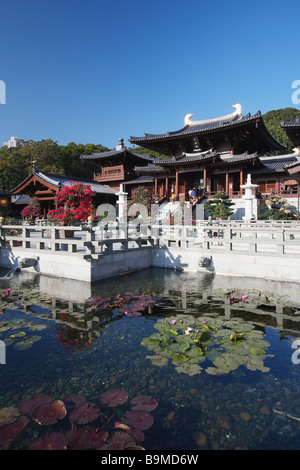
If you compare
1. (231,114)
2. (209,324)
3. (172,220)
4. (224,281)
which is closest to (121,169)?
(231,114)

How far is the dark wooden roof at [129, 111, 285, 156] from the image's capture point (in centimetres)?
2326

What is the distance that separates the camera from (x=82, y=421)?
3000 mm

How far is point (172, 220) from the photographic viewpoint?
1688cm

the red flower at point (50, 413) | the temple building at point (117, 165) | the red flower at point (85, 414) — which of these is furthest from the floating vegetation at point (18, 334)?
the temple building at point (117, 165)

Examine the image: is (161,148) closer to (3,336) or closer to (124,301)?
(124,301)

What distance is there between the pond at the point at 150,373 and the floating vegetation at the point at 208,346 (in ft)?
0.06

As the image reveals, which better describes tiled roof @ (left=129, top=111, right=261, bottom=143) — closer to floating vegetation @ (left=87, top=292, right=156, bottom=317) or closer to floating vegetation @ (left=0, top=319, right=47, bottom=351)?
floating vegetation @ (left=87, top=292, right=156, bottom=317)

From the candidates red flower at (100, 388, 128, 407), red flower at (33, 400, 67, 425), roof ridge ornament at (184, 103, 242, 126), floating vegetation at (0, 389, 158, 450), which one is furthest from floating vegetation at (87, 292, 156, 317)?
roof ridge ornament at (184, 103, 242, 126)

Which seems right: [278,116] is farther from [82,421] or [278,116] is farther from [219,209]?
[82,421]

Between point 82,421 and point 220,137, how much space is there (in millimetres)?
26111

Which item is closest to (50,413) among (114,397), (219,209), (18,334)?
(114,397)

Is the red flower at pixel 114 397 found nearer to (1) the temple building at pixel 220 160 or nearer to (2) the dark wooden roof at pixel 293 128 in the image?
(2) the dark wooden roof at pixel 293 128

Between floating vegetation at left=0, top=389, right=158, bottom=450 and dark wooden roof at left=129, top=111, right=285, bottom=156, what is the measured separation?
23.1m
